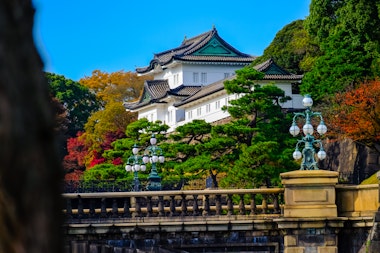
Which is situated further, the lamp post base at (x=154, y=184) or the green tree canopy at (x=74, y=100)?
the green tree canopy at (x=74, y=100)

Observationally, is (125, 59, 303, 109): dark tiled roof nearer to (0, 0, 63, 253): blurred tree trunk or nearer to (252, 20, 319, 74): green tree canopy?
(252, 20, 319, 74): green tree canopy

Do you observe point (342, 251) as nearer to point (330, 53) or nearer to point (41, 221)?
point (41, 221)

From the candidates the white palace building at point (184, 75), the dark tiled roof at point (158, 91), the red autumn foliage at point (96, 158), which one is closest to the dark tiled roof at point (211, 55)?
the white palace building at point (184, 75)

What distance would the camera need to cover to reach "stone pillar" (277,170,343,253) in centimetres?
2319

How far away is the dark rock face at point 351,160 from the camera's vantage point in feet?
197

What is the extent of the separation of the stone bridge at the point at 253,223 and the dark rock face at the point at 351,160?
107ft

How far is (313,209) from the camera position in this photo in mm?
23219

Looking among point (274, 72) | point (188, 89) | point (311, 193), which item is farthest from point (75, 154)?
point (311, 193)

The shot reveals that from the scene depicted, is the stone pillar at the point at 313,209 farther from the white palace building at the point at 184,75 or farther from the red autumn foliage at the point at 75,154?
the red autumn foliage at the point at 75,154

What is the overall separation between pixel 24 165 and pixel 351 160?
60.1 meters

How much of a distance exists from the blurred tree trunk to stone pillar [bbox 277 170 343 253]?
783 inches

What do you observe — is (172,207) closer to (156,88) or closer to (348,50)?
(348,50)

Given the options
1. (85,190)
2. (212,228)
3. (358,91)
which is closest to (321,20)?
(358,91)

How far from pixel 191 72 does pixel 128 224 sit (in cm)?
7448
